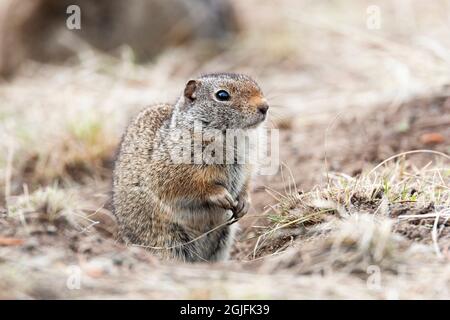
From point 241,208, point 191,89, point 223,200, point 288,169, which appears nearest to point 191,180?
point 223,200

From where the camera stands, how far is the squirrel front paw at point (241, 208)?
17.4 ft

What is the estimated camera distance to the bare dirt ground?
3.91 m

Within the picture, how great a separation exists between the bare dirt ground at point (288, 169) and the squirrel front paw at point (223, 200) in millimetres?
327

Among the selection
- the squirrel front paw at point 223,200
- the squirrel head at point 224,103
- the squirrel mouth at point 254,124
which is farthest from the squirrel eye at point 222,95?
the squirrel front paw at point 223,200

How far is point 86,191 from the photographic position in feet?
23.4

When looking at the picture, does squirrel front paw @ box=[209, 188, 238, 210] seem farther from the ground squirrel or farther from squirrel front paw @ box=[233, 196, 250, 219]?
squirrel front paw @ box=[233, 196, 250, 219]

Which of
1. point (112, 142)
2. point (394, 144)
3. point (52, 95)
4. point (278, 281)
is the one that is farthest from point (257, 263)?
point (52, 95)

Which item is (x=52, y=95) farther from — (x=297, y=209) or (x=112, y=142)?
(x=297, y=209)

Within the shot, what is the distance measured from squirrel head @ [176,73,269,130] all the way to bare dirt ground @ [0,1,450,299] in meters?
0.72

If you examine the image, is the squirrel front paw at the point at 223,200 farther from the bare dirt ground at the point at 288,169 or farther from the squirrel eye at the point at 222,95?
the squirrel eye at the point at 222,95

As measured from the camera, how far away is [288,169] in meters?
5.89

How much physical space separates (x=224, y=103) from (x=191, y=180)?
62 centimetres

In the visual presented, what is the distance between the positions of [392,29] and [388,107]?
392 centimetres

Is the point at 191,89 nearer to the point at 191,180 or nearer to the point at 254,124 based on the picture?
the point at 254,124
